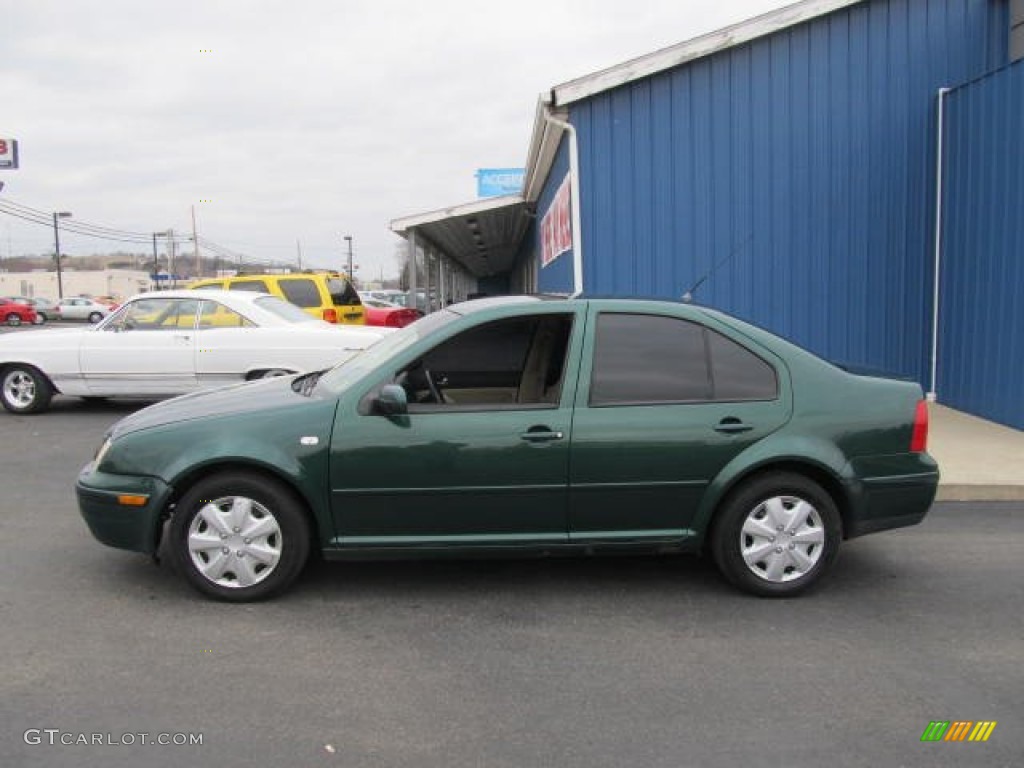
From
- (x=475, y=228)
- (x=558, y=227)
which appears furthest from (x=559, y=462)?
(x=475, y=228)

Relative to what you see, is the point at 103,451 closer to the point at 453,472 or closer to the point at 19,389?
the point at 453,472

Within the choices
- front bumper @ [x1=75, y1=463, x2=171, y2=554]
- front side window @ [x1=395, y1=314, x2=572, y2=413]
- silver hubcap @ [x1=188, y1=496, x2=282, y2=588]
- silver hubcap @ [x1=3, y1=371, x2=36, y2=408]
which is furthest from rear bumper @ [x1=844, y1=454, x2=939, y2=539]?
silver hubcap @ [x1=3, y1=371, x2=36, y2=408]

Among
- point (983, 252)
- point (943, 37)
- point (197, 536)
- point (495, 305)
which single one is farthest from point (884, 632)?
point (943, 37)

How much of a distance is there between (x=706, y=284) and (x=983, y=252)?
8.99 ft

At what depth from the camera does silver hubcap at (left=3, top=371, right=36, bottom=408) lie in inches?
407

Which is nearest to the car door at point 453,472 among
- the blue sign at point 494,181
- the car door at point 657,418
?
the car door at point 657,418

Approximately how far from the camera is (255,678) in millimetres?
3570

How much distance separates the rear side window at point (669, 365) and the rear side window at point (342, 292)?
10022 millimetres

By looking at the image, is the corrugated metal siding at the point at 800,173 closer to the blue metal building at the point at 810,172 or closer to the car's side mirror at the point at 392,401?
the blue metal building at the point at 810,172

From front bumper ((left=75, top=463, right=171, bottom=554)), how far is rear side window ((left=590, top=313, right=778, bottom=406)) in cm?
218

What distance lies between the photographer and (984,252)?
8672mm

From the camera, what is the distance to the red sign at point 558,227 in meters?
10.6

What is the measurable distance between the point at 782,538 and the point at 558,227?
8.16 meters

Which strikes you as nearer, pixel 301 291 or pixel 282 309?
pixel 282 309
